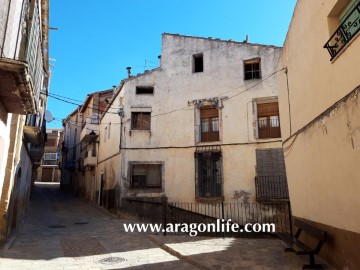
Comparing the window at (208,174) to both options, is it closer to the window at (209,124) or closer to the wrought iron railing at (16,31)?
the window at (209,124)

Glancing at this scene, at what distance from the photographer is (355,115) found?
15.5 ft

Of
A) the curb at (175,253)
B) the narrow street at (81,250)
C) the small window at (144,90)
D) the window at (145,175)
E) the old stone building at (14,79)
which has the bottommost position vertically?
the narrow street at (81,250)

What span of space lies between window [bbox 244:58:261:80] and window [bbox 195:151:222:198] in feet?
15.4

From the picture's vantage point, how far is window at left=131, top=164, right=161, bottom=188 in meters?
17.1

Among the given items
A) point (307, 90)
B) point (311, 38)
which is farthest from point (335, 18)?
point (307, 90)

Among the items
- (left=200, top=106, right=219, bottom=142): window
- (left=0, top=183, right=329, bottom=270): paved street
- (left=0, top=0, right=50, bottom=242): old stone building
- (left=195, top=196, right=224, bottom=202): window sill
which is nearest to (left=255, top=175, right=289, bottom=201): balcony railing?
(left=195, top=196, right=224, bottom=202): window sill

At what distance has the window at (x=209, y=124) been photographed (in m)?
16.8

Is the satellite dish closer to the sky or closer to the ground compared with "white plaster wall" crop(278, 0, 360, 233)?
closer to the sky

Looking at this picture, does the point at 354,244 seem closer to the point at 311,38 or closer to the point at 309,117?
the point at 309,117

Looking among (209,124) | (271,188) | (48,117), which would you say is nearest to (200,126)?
(209,124)

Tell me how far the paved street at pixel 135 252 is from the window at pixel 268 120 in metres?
7.66

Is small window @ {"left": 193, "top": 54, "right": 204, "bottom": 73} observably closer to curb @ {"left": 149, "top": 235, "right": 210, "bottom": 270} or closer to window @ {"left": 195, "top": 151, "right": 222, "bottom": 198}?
window @ {"left": 195, "top": 151, "right": 222, "bottom": 198}

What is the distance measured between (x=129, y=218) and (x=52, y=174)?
3902 cm

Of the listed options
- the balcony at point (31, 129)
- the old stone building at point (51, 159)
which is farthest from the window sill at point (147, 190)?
the old stone building at point (51, 159)
